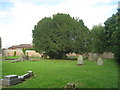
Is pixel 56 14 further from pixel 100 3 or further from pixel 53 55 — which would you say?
pixel 100 3

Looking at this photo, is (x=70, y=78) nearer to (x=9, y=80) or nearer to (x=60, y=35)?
(x=9, y=80)

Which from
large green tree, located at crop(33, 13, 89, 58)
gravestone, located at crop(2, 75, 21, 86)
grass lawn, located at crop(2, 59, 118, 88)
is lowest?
grass lawn, located at crop(2, 59, 118, 88)

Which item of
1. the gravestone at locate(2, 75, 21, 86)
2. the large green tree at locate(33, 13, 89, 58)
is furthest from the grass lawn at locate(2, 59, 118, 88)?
the large green tree at locate(33, 13, 89, 58)

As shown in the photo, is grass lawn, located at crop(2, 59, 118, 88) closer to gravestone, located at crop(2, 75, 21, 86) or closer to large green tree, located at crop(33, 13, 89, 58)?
gravestone, located at crop(2, 75, 21, 86)

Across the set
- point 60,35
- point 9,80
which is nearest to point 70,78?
point 9,80

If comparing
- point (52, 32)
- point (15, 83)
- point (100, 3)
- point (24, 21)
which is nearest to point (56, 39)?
point (52, 32)

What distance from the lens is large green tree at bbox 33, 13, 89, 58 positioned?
80.8 ft

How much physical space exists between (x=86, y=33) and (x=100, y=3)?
1459 cm

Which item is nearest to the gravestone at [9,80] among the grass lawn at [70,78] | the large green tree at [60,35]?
the grass lawn at [70,78]

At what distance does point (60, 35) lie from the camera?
996 inches

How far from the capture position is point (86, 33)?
26.4 meters

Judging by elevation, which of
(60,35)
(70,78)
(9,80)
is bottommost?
(70,78)

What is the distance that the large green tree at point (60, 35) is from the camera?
24.6 m

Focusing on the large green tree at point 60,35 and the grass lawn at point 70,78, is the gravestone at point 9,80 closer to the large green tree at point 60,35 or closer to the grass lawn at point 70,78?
the grass lawn at point 70,78
